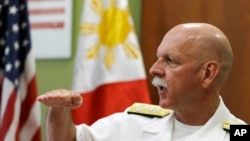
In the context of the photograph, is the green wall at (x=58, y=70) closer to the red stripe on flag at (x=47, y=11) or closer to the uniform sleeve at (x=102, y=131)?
the red stripe on flag at (x=47, y=11)

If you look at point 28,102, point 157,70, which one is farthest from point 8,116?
point 157,70

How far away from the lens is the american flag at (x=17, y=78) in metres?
2.03

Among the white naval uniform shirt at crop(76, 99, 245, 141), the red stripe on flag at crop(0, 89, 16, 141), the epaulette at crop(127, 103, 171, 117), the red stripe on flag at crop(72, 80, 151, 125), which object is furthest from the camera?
the red stripe on flag at crop(72, 80, 151, 125)

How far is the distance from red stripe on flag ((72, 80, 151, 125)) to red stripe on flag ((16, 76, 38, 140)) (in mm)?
209

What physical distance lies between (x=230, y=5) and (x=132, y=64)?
48cm

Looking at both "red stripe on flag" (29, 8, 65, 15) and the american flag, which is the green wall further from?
the american flag

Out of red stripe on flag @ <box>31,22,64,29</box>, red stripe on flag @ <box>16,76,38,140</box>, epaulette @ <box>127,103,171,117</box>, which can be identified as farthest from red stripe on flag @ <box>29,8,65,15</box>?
epaulette @ <box>127,103,171,117</box>

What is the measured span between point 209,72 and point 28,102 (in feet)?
3.02

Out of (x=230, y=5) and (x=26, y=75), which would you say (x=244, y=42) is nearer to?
(x=230, y=5)

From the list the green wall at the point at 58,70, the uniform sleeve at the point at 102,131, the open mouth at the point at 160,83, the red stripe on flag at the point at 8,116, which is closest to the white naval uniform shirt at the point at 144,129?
the uniform sleeve at the point at 102,131

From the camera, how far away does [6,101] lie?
6.63ft

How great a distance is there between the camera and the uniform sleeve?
4.98 feet

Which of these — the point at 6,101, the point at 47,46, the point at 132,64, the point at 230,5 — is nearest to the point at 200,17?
the point at 230,5

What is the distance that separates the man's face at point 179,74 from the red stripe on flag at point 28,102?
80 centimetres
